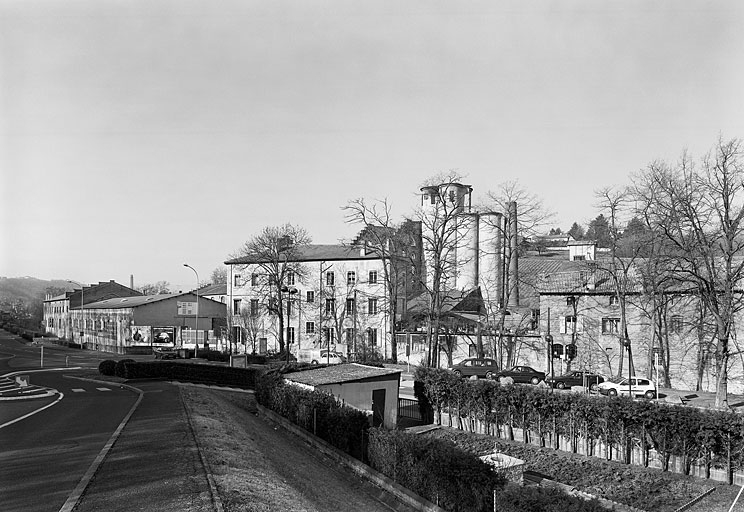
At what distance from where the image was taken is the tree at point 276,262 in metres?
62.1

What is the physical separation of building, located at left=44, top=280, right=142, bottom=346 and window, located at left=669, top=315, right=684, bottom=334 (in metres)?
80.6

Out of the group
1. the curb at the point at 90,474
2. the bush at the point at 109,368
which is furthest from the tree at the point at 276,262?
the curb at the point at 90,474

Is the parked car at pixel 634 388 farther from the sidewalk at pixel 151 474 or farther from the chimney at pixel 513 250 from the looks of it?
the sidewalk at pixel 151 474

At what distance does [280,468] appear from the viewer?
18.1 m

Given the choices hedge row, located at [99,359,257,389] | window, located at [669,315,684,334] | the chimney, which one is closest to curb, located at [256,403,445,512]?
hedge row, located at [99,359,257,389]

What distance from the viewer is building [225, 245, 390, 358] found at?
63594 mm

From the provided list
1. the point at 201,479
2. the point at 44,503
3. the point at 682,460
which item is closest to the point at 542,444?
the point at 682,460

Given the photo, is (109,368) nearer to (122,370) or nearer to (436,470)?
(122,370)

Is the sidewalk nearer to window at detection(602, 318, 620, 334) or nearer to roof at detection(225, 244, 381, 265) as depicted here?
window at detection(602, 318, 620, 334)

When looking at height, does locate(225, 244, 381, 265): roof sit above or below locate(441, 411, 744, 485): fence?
above

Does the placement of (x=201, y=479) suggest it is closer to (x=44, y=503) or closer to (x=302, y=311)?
(x=44, y=503)

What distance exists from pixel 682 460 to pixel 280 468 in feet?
43.0

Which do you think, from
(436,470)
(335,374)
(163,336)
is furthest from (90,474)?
(163,336)

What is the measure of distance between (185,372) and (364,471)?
81.5 ft
